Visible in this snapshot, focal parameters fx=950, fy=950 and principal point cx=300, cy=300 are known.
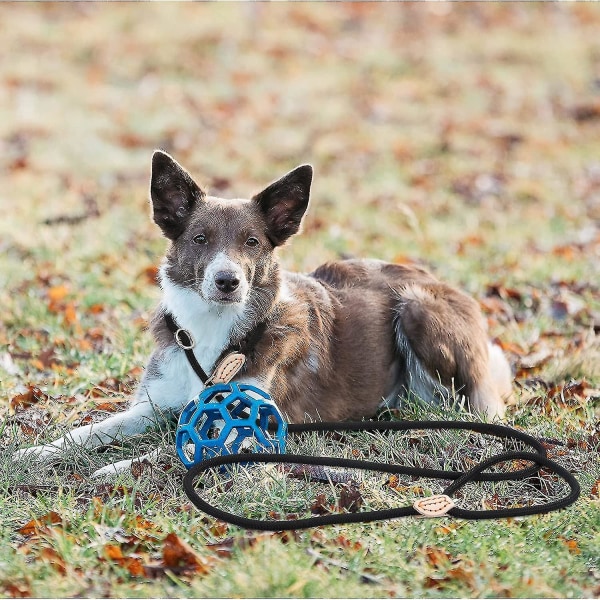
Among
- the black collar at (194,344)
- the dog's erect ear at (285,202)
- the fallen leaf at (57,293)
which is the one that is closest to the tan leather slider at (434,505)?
the black collar at (194,344)

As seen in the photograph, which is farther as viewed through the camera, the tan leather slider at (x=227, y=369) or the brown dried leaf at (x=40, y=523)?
the tan leather slider at (x=227, y=369)

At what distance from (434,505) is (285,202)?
1.67 m

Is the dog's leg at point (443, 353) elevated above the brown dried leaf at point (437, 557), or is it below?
above

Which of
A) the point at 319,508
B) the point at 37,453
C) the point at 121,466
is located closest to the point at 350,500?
the point at 319,508

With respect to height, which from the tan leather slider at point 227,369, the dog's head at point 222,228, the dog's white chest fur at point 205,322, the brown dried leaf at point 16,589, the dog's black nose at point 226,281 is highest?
the dog's head at point 222,228

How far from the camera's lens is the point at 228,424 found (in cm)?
406

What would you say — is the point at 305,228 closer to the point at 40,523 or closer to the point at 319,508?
the point at 319,508

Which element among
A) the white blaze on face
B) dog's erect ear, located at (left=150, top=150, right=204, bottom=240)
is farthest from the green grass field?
dog's erect ear, located at (left=150, top=150, right=204, bottom=240)

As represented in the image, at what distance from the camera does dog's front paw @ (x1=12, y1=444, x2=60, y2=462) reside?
14.0ft

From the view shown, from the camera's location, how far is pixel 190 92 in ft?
42.8

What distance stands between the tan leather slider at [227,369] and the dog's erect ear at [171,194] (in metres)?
0.66

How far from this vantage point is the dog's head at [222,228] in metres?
4.29

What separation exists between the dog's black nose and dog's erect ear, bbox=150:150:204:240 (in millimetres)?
454

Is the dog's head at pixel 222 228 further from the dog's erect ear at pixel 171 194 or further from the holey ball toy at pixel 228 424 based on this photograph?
the holey ball toy at pixel 228 424
